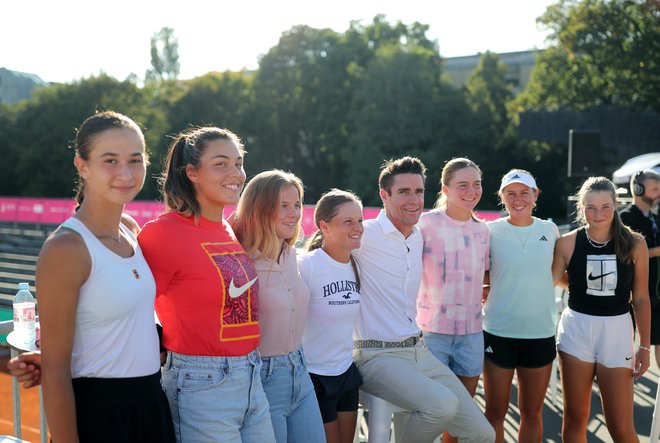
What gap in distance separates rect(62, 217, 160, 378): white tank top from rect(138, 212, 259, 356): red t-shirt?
189 millimetres

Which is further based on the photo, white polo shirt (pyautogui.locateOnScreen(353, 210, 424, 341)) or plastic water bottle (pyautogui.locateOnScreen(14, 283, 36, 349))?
white polo shirt (pyautogui.locateOnScreen(353, 210, 424, 341))

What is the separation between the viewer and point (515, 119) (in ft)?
119

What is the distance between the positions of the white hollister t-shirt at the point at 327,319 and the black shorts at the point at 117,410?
1300mm

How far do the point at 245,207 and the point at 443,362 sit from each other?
1842 millimetres

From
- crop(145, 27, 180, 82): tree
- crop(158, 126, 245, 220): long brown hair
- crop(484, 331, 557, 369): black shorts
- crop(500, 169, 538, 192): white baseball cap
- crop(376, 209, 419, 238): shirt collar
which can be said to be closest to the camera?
crop(158, 126, 245, 220): long brown hair

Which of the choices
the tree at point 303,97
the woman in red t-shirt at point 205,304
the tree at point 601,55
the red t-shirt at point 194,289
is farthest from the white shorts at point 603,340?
the tree at point 303,97

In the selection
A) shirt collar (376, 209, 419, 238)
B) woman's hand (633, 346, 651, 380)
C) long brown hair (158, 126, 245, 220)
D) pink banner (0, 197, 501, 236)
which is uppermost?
long brown hair (158, 126, 245, 220)

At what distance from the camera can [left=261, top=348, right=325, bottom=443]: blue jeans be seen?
9.82ft

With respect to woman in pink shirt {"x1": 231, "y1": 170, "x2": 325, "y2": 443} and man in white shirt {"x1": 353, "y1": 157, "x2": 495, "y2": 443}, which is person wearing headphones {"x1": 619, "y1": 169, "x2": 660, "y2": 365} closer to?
man in white shirt {"x1": 353, "y1": 157, "x2": 495, "y2": 443}

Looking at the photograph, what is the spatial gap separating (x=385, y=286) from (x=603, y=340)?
56.7 inches

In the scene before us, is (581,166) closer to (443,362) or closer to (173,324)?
(443,362)

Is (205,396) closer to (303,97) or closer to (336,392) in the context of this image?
(336,392)

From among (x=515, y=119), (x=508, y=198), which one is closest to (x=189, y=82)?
(x=515, y=119)

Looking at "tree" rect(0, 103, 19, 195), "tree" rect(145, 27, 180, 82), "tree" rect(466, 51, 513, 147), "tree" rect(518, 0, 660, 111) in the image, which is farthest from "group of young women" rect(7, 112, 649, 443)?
"tree" rect(145, 27, 180, 82)
